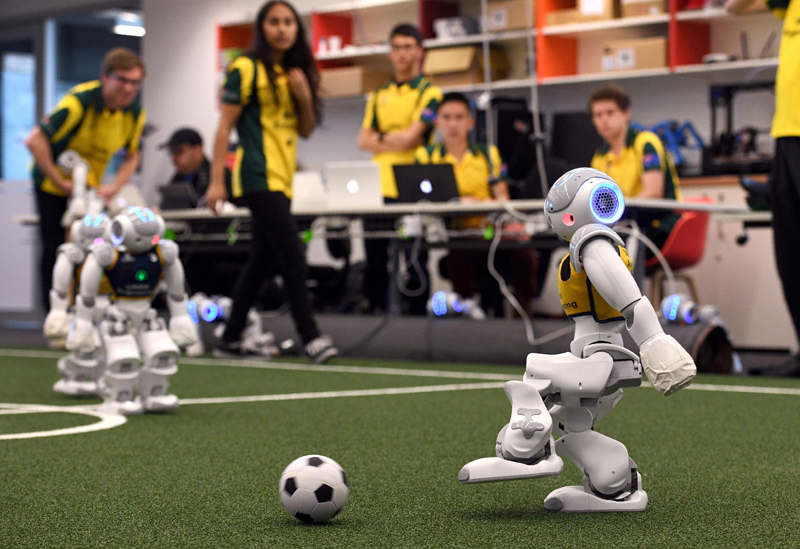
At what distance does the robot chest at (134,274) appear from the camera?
286 centimetres

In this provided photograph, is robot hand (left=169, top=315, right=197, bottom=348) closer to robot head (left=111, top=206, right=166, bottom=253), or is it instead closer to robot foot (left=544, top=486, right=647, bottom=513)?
robot head (left=111, top=206, right=166, bottom=253)

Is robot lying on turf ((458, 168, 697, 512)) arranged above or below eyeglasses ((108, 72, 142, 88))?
below

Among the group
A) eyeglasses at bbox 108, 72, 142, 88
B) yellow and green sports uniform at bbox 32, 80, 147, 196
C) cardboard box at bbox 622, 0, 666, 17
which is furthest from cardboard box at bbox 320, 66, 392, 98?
eyeglasses at bbox 108, 72, 142, 88

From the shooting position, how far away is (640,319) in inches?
60.3

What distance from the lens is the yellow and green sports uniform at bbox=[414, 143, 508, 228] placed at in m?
5.62

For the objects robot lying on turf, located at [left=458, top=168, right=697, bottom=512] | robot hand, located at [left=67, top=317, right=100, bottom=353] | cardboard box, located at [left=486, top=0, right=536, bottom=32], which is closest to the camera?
robot lying on turf, located at [left=458, top=168, right=697, bottom=512]

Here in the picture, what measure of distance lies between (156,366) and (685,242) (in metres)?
2.93

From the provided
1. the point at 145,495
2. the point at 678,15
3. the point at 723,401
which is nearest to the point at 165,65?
the point at 678,15

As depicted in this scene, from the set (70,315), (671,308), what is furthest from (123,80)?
(671,308)

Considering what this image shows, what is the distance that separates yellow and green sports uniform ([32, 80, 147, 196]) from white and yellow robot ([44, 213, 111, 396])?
189 centimetres

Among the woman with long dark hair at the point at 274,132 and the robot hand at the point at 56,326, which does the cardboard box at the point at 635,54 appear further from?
the robot hand at the point at 56,326

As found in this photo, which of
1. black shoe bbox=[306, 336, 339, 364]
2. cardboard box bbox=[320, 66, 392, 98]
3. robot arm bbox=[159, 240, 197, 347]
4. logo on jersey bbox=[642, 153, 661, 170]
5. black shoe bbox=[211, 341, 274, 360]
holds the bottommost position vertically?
black shoe bbox=[211, 341, 274, 360]

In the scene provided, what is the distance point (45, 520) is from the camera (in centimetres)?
155

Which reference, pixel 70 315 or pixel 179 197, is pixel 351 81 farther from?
pixel 70 315
